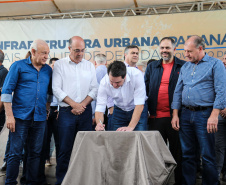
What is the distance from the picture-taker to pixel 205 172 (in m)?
3.13

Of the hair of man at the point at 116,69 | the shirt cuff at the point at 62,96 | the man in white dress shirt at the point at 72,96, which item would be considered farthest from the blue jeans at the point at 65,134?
the hair of man at the point at 116,69

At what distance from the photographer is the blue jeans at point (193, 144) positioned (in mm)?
3092

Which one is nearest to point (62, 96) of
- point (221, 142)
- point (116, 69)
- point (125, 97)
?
point (125, 97)

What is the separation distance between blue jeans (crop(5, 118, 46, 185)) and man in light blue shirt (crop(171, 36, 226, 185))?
1.41m

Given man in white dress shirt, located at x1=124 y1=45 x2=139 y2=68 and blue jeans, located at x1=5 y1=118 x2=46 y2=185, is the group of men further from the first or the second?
man in white dress shirt, located at x1=124 y1=45 x2=139 y2=68

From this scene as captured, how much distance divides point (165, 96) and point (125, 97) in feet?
1.86

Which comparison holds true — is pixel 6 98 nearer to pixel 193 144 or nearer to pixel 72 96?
pixel 72 96

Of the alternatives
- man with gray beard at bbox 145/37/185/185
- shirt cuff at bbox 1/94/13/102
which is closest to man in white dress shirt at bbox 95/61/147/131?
man with gray beard at bbox 145/37/185/185

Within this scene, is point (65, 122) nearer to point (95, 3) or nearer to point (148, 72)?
point (148, 72)

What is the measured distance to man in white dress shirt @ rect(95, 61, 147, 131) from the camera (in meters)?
3.10

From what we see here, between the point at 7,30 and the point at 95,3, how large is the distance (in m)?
1.76

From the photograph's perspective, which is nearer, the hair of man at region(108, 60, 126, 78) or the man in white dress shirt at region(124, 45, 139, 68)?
the hair of man at region(108, 60, 126, 78)

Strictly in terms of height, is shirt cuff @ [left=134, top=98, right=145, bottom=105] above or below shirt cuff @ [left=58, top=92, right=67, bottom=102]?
below

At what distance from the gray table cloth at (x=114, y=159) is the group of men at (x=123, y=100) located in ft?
1.35
